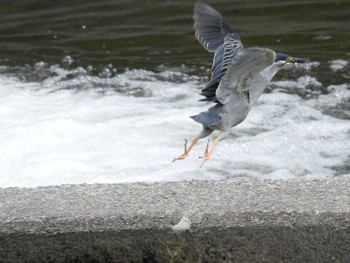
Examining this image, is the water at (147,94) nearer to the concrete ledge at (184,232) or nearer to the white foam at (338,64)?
the white foam at (338,64)

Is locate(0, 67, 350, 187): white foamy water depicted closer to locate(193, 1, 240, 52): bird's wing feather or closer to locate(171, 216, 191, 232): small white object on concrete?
locate(193, 1, 240, 52): bird's wing feather

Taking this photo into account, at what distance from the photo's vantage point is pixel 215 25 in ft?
11.8

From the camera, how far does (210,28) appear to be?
3617 millimetres

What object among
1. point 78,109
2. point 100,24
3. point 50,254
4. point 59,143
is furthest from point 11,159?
point 100,24

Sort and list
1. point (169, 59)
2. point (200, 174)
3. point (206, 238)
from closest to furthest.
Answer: point (206, 238)
point (200, 174)
point (169, 59)

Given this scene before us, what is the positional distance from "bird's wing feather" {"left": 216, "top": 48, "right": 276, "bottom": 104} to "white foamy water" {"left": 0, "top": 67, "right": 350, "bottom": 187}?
Result: 87 centimetres

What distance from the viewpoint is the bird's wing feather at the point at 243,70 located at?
2.92 m

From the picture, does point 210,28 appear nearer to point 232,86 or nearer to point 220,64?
point 220,64

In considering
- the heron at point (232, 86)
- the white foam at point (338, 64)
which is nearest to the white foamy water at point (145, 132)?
Result: the white foam at point (338, 64)

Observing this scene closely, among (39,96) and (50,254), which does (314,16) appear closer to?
(39,96)

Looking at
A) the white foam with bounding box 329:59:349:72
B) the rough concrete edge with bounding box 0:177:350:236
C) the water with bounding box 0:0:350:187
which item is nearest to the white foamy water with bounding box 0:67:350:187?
the water with bounding box 0:0:350:187

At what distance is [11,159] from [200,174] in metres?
1.03

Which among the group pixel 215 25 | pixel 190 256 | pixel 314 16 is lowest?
pixel 314 16

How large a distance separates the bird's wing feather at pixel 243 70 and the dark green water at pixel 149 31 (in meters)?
2.58
